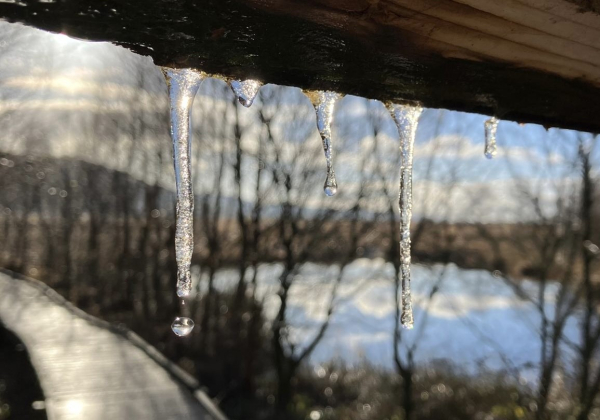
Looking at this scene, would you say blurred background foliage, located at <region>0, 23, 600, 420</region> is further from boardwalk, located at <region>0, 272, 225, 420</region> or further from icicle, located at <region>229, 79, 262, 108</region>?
icicle, located at <region>229, 79, 262, 108</region>

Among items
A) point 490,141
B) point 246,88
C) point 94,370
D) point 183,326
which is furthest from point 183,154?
point 94,370

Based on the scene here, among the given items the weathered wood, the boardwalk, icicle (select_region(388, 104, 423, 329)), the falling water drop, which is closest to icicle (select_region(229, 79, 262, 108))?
the weathered wood

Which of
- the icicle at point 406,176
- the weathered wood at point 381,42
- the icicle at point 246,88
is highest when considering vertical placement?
the weathered wood at point 381,42

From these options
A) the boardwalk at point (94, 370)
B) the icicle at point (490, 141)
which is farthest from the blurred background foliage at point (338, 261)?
the icicle at point (490, 141)

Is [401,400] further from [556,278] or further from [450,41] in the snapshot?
Answer: [450,41]

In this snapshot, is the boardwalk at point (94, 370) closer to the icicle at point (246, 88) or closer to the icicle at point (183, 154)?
the icicle at point (183, 154)

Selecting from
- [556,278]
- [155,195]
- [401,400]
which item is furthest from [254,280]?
[556,278]
